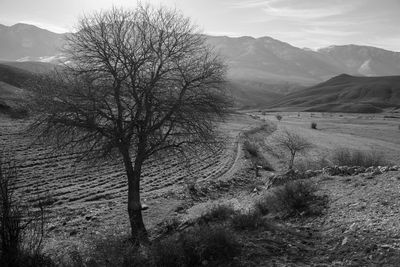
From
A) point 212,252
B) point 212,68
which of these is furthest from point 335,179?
point 212,252

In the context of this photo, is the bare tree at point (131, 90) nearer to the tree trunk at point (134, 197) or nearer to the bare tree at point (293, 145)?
the tree trunk at point (134, 197)

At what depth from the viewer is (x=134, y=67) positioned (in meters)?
15.1

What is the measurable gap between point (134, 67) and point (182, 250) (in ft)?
27.3

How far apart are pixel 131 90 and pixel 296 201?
8.88 meters

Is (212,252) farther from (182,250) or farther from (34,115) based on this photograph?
(34,115)

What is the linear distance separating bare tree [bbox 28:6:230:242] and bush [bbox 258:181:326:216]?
4.27 meters

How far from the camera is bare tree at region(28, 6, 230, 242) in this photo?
48.5 feet

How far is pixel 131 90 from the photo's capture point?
15.6 m

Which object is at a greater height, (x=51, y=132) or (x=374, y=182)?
(x=51, y=132)

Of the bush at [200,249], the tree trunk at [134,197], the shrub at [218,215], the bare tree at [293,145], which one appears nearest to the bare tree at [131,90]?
the tree trunk at [134,197]

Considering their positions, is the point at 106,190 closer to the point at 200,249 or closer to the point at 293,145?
the point at 200,249

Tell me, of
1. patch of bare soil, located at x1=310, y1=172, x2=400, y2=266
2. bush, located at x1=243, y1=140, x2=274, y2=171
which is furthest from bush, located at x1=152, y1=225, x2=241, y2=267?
bush, located at x1=243, y1=140, x2=274, y2=171

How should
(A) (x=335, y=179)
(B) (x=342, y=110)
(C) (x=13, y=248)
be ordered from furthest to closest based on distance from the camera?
(B) (x=342, y=110) < (A) (x=335, y=179) < (C) (x=13, y=248)

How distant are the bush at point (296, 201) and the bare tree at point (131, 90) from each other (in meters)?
4.27
